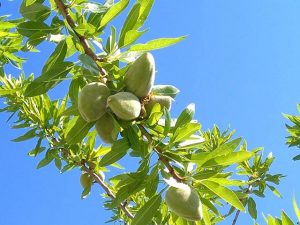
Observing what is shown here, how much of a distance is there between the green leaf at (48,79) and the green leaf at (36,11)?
33 cm

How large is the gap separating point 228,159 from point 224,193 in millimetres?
156

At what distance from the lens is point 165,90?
2150 millimetres

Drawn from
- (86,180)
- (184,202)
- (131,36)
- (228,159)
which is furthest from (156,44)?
(86,180)

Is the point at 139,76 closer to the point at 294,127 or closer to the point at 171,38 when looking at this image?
the point at 171,38

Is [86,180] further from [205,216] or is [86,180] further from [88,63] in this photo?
[88,63]

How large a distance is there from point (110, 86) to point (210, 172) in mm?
616

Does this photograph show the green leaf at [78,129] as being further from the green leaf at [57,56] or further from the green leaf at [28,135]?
the green leaf at [28,135]

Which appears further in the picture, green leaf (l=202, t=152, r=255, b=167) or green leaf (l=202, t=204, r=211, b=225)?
green leaf (l=202, t=204, r=211, b=225)

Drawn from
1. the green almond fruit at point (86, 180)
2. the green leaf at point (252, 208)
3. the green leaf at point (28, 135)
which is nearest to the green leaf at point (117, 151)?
the green almond fruit at point (86, 180)

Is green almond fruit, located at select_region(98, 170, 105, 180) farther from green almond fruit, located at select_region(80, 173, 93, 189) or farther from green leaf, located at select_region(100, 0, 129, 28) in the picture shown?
green leaf, located at select_region(100, 0, 129, 28)

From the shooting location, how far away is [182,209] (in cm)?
194

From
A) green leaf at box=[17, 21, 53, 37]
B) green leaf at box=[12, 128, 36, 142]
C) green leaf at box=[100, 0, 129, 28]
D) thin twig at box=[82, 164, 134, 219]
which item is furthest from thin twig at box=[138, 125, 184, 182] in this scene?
green leaf at box=[12, 128, 36, 142]

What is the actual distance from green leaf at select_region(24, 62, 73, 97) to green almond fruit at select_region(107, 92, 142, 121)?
37 centimetres

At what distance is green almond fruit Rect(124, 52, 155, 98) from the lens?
1970 mm
